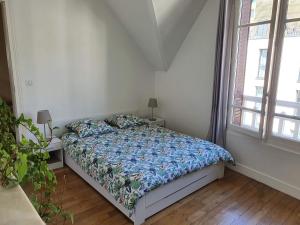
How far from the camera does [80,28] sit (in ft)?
11.4

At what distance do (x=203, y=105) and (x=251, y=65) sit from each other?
0.95 m

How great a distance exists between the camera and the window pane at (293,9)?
2.46m

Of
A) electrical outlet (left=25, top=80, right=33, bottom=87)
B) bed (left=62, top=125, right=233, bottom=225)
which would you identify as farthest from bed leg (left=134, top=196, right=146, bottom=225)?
electrical outlet (left=25, top=80, right=33, bottom=87)

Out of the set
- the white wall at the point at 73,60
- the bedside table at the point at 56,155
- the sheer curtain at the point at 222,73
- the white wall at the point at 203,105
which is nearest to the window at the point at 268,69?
the sheer curtain at the point at 222,73

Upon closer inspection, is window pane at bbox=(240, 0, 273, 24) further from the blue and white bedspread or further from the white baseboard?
the white baseboard

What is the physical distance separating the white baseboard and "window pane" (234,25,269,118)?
2.23ft

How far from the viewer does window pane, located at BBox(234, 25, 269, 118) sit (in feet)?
9.27

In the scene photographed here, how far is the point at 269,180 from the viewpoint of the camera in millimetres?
2893

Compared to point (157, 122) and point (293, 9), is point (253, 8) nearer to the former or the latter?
point (293, 9)

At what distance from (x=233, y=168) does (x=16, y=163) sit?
3.12m

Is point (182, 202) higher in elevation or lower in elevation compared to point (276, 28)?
lower

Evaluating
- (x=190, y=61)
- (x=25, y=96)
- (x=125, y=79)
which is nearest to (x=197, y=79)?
(x=190, y=61)

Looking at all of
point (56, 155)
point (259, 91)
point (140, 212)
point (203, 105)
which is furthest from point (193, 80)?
point (56, 155)

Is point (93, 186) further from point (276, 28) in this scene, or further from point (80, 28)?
point (276, 28)
